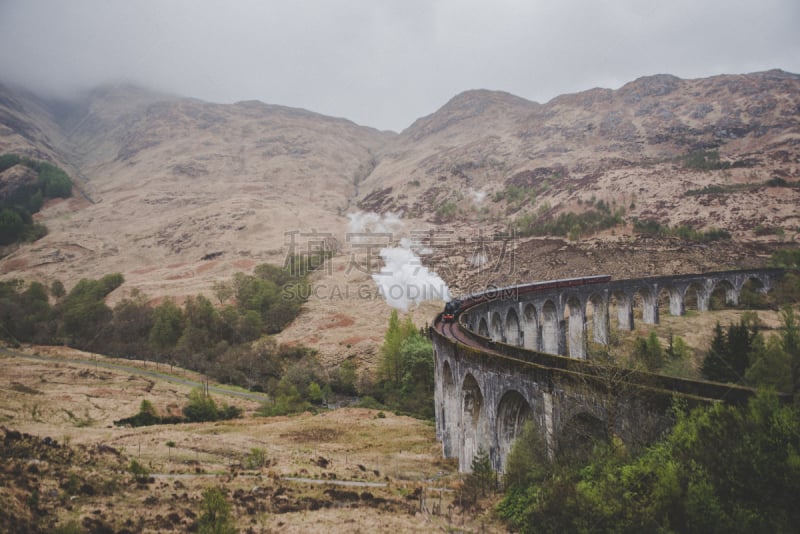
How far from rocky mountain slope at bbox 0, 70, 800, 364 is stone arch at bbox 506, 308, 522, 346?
65.4 feet

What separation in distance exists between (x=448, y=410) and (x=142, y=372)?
40.9 meters

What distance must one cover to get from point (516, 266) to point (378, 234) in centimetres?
4305

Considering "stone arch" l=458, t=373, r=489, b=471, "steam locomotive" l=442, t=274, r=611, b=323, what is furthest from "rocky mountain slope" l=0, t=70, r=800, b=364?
"stone arch" l=458, t=373, r=489, b=471

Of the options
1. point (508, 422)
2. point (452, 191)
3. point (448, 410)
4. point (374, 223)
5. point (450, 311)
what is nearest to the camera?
point (508, 422)

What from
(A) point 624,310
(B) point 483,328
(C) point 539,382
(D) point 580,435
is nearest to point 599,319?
(A) point 624,310

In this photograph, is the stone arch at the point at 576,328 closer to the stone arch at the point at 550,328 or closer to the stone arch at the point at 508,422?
the stone arch at the point at 550,328

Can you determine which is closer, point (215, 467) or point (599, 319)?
point (215, 467)

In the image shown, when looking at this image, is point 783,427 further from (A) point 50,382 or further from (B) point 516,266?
(B) point 516,266

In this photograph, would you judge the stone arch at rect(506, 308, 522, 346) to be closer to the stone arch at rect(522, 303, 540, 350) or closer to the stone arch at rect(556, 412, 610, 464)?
the stone arch at rect(522, 303, 540, 350)

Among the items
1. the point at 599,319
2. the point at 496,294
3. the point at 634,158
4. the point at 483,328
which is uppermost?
the point at 634,158

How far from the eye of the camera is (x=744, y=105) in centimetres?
12569

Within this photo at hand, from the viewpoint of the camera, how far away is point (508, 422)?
1834cm

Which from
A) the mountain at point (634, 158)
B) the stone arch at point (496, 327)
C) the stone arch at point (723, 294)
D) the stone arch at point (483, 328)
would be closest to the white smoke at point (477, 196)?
the mountain at point (634, 158)

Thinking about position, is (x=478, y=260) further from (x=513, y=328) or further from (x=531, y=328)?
(x=513, y=328)
